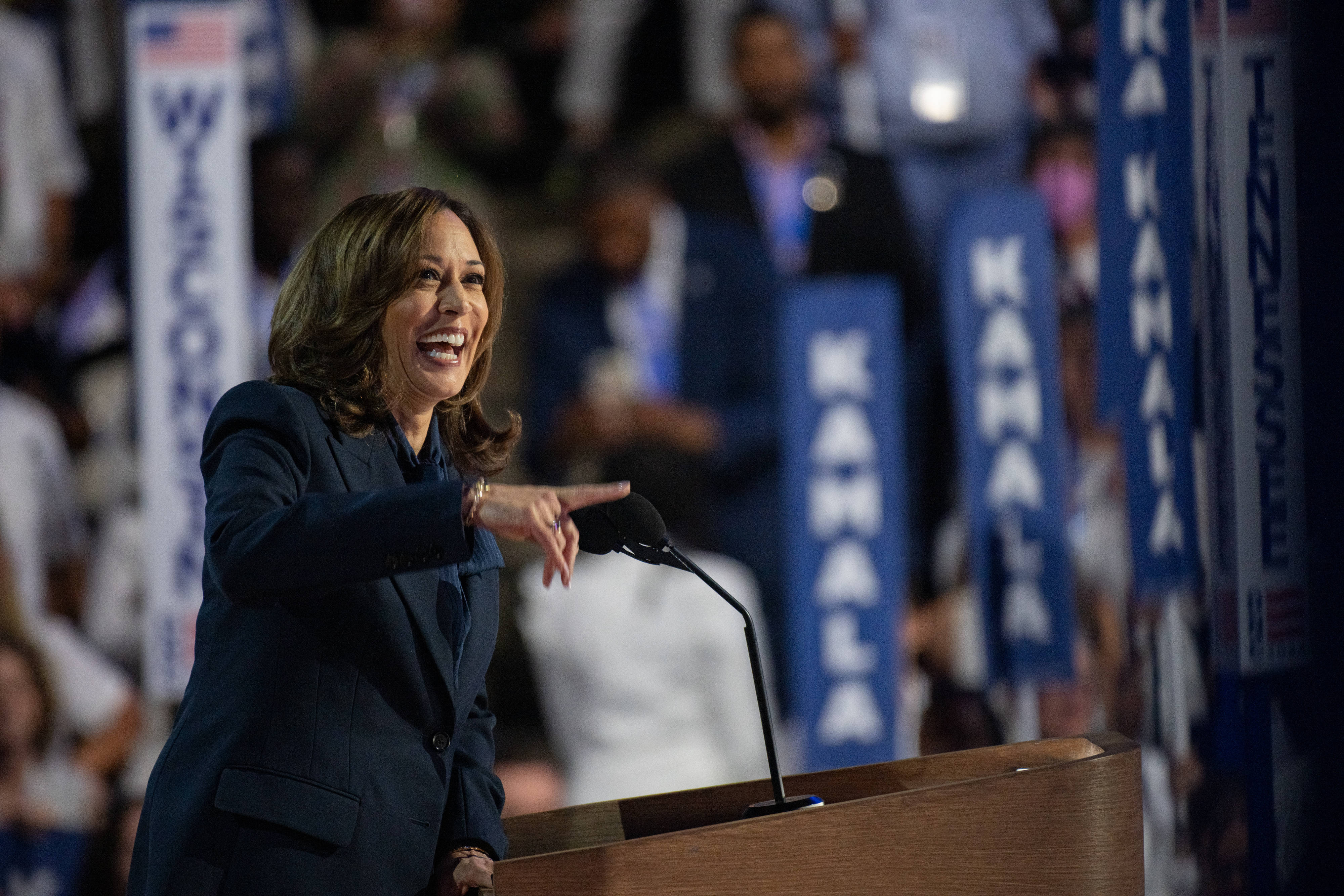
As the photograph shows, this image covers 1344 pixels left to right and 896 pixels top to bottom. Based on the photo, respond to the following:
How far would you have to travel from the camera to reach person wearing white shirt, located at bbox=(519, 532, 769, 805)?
3.83 meters

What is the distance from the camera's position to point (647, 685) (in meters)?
3.84

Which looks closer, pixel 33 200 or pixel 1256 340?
pixel 1256 340

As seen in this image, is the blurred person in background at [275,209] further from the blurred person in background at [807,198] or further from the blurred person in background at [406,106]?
the blurred person in background at [807,198]

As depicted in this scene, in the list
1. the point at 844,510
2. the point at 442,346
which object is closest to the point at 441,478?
the point at 442,346

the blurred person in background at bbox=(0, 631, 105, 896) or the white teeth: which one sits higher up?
the white teeth

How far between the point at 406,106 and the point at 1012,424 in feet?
6.74

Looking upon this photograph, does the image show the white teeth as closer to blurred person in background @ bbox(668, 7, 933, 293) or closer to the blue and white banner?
blurred person in background @ bbox(668, 7, 933, 293)

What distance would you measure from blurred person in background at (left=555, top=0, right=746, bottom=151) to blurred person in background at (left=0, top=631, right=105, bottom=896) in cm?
233

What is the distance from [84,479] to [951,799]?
11.8 ft

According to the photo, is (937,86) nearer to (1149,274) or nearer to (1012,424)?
(1149,274)

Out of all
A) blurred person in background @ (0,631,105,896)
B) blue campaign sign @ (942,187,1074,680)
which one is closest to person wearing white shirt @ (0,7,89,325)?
blurred person in background @ (0,631,105,896)

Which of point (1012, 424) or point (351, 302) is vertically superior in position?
point (351, 302)

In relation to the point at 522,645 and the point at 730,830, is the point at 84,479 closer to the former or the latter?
the point at 522,645

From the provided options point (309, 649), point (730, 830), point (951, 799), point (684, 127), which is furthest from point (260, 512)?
point (684, 127)
